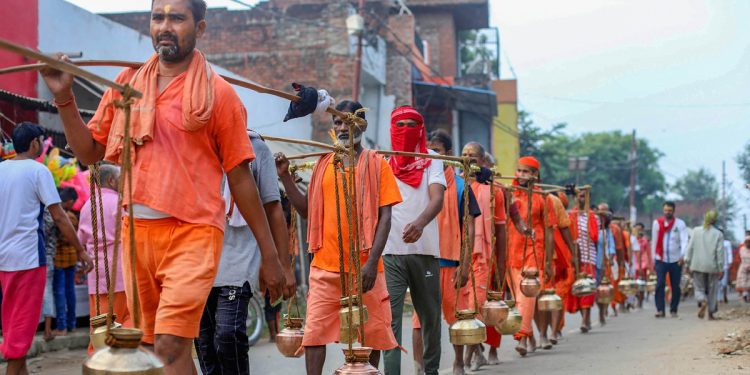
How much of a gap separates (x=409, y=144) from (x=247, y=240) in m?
2.35

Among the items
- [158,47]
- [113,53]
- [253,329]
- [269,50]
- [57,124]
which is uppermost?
[269,50]

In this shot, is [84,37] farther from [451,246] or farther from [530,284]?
[451,246]

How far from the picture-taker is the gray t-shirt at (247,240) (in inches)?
230

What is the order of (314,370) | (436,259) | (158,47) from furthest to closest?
(436,259), (314,370), (158,47)

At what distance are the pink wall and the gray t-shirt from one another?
8.73 m

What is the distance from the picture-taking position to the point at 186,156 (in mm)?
4527

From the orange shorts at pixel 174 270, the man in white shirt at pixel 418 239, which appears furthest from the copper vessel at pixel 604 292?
the orange shorts at pixel 174 270

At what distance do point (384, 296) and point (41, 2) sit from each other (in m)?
10.0

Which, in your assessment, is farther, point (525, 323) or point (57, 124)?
point (57, 124)

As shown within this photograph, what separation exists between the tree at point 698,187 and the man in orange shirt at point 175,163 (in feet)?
343

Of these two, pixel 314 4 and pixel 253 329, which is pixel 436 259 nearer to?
pixel 253 329

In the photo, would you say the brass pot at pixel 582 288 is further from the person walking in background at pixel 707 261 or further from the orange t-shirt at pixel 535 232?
the person walking in background at pixel 707 261

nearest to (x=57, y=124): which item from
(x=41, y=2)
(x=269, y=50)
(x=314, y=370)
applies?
(x=41, y=2)

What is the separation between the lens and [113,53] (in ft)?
58.0
